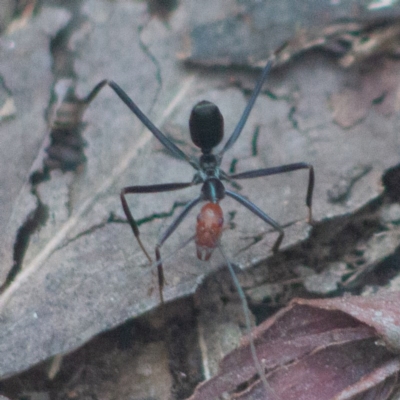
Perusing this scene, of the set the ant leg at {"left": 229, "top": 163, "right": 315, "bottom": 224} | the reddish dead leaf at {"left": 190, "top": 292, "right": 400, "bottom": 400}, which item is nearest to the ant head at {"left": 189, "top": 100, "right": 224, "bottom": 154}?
the ant leg at {"left": 229, "top": 163, "right": 315, "bottom": 224}

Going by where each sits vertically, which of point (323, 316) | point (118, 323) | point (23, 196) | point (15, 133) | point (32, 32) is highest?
point (32, 32)

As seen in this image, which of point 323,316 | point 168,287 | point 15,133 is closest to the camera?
point 323,316

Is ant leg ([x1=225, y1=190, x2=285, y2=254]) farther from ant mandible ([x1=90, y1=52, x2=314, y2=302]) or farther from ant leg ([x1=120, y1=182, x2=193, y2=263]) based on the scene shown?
ant leg ([x1=120, y1=182, x2=193, y2=263])

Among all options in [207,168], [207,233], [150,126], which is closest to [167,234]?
[207,233]

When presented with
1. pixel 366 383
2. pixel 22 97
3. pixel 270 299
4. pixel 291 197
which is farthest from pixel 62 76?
pixel 366 383

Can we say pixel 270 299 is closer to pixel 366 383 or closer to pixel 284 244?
pixel 284 244

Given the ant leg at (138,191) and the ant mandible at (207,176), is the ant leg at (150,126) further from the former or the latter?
the ant leg at (138,191)

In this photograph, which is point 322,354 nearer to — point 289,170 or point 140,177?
point 289,170
